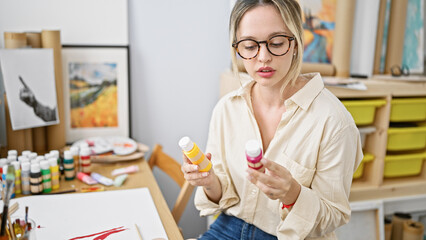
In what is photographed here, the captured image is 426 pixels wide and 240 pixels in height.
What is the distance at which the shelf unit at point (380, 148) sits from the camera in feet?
5.53

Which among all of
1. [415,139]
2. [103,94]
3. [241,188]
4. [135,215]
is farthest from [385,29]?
[135,215]

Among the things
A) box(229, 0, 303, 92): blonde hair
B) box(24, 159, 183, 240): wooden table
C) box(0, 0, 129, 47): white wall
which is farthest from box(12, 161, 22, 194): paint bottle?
box(229, 0, 303, 92): blonde hair

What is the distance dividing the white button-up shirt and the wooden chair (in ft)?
0.51

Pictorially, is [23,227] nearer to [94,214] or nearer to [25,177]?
[94,214]

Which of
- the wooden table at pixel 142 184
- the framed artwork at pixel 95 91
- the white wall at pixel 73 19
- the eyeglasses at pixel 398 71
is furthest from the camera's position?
the eyeglasses at pixel 398 71

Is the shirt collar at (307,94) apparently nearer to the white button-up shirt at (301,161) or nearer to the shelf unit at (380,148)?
the white button-up shirt at (301,161)

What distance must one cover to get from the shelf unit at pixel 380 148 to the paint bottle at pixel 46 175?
1179 millimetres

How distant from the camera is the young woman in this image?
970 millimetres

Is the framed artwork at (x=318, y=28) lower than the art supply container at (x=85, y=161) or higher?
higher

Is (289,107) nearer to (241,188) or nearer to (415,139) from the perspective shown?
(241,188)

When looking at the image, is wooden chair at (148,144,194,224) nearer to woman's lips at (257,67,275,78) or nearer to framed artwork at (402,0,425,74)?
woman's lips at (257,67,275,78)

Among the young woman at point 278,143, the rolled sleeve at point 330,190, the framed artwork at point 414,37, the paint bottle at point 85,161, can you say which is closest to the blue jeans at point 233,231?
the young woman at point 278,143

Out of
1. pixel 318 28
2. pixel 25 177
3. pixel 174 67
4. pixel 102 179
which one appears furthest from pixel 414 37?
pixel 25 177

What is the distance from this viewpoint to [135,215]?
106 cm
